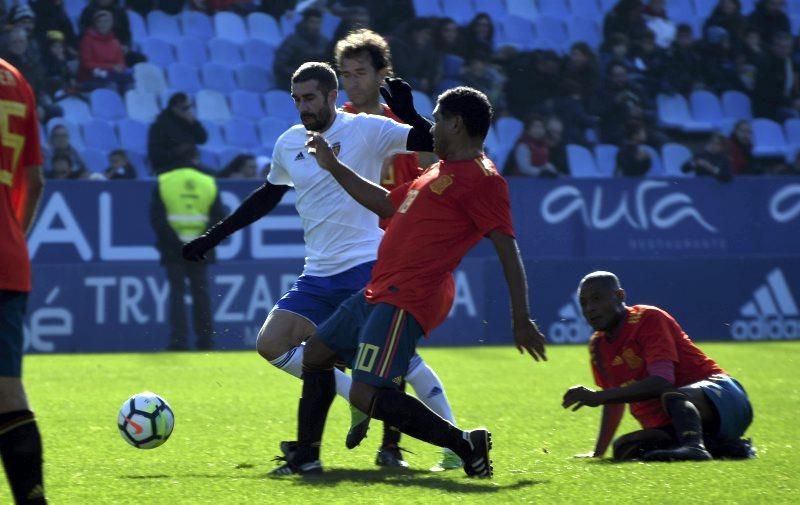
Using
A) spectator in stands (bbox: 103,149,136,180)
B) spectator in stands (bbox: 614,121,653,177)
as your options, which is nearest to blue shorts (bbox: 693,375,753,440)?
spectator in stands (bbox: 103,149,136,180)

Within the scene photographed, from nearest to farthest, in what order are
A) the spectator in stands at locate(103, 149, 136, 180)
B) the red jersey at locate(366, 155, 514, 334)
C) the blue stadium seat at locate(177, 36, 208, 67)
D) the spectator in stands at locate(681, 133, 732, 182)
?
the red jersey at locate(366, 155, 514, 334)
the spectator in stands at locate(103, 149, 136, 180)
the spectator in stands at locate(681, 133, 732, 182)
the blue stadium seat at locate(177, 36, 208, 67)

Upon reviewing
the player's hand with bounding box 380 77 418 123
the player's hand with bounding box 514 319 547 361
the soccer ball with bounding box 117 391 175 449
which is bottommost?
the soccer ball with bounding box 117 391 175 449

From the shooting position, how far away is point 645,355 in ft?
22.9

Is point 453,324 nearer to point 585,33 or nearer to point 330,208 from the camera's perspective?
point 585,33

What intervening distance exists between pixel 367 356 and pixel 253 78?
1410 centimetres

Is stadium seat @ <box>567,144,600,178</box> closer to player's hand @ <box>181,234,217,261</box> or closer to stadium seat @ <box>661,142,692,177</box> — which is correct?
stadium seat @ <box>661,142,692,177</box>

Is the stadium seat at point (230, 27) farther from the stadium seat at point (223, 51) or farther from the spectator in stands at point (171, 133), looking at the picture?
the spectator in stands at point (171, 133)

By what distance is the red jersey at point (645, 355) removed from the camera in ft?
22.9

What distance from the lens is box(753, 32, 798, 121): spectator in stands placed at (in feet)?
A: 66.2

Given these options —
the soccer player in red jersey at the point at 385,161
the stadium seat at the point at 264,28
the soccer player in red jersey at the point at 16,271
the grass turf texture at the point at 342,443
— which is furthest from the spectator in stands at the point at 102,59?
the soccer player in red jersey at the point at 16,271

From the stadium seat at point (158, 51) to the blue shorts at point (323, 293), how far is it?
12.8 m

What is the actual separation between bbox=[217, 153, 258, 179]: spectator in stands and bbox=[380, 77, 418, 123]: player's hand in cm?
1038

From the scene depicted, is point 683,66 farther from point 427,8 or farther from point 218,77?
point 218,77

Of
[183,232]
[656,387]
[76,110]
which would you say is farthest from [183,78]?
[656,387]
